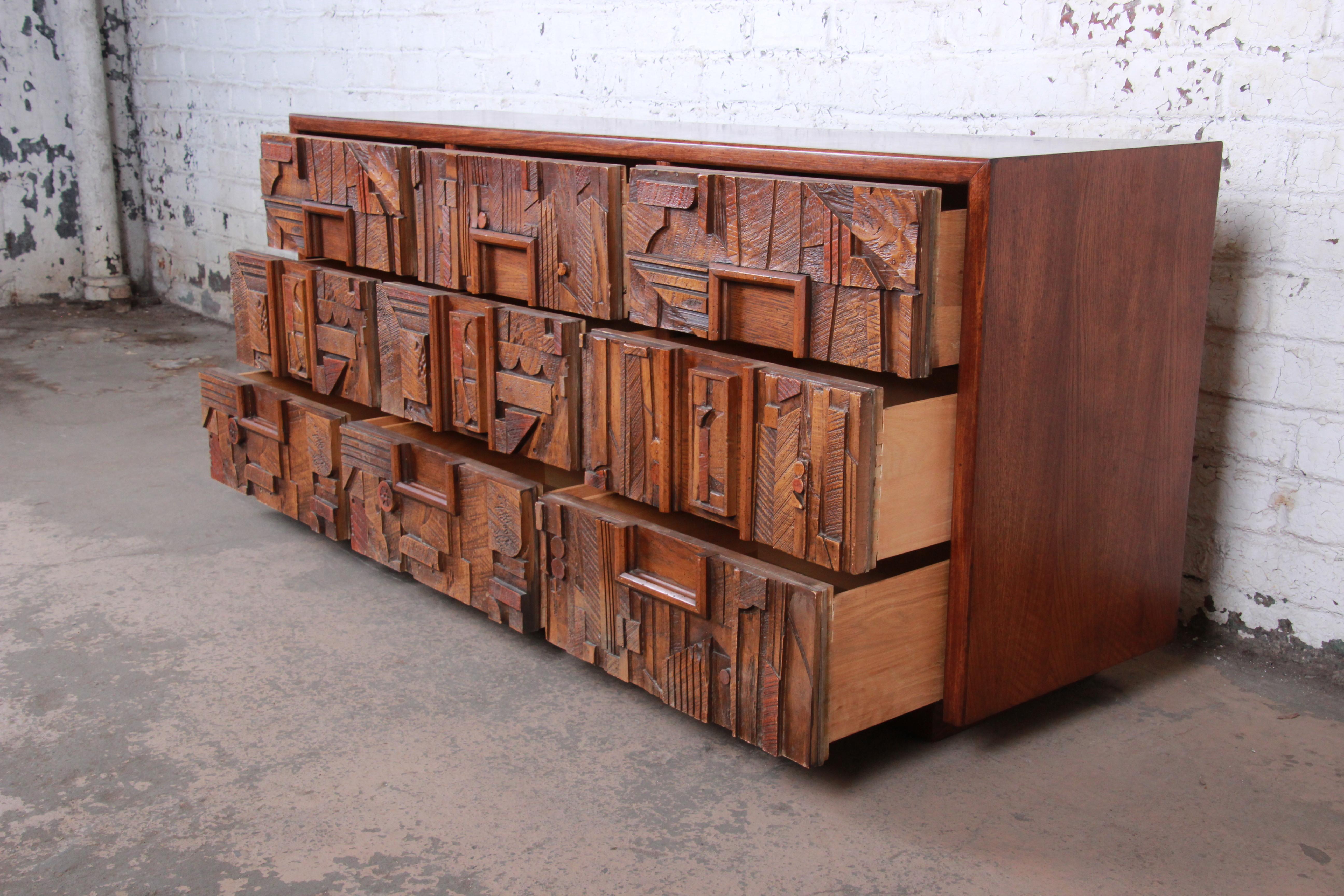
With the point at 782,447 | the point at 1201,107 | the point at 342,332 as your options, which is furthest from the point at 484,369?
the point at 1201,107

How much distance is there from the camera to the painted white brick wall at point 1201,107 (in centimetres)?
172

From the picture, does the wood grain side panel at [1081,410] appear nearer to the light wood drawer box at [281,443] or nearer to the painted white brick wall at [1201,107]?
the painted white brick wall at [1201,107]

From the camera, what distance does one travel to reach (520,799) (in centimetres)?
149

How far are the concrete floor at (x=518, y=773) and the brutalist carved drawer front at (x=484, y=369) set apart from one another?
35 centimetres

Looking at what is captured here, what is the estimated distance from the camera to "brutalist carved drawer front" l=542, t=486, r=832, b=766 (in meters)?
1.44

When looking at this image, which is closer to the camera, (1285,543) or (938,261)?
(938,261)

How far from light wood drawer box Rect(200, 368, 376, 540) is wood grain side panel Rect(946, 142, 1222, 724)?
1237 mm

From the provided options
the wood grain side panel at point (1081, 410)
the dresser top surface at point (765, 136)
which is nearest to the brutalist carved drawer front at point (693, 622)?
the wood grain side panel at point (1081, 410)

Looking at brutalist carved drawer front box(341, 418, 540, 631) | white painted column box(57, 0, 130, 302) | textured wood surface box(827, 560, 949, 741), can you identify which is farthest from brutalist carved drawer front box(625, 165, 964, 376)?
white painted column box(57, 0, 130, 302)

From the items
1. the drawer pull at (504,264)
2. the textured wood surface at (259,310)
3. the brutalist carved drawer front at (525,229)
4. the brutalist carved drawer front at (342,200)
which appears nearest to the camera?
the brutalist carved drawer front at (525,229)

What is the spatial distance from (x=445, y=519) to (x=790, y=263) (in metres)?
0.83

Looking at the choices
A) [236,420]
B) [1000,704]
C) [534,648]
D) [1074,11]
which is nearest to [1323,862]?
[1000,704]

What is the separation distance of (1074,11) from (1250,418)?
0.69 m

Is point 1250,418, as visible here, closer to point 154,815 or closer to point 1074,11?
point 1074,11
